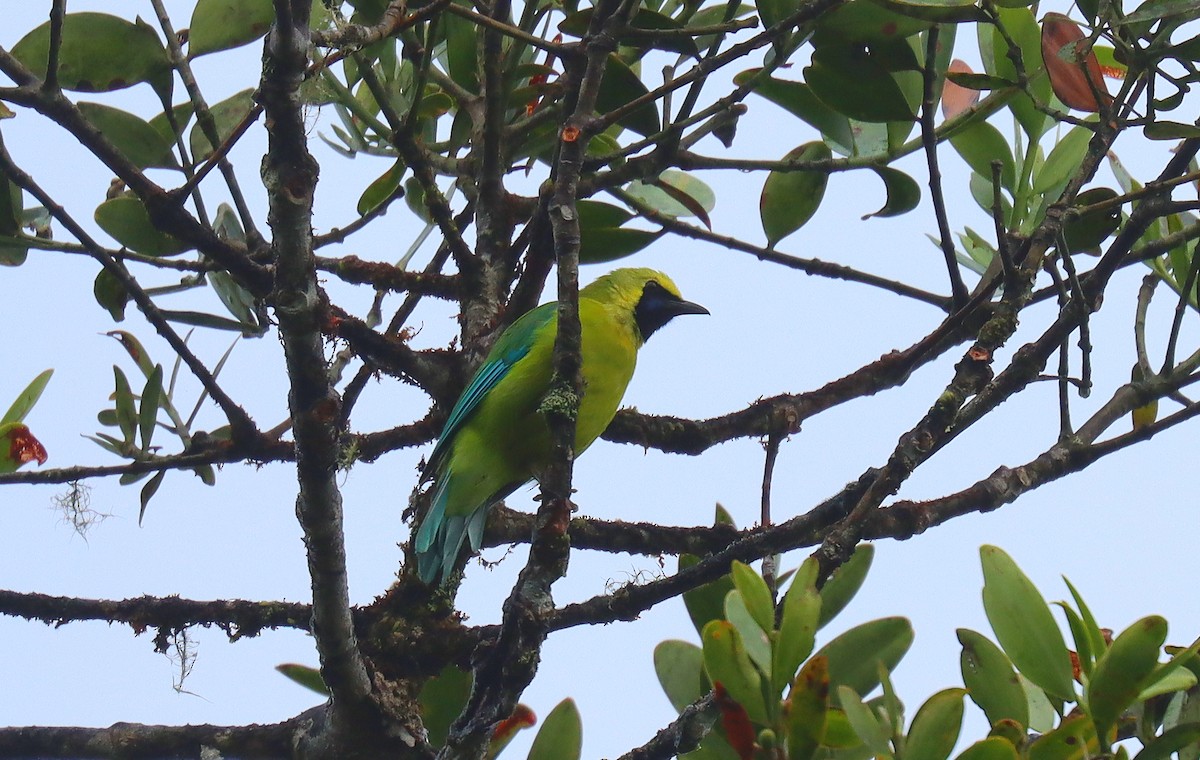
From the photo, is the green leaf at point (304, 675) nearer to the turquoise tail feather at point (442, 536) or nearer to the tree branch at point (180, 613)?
the tree branch at point (180, 613)

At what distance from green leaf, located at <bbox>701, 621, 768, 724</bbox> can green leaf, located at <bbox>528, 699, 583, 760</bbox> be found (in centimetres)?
83

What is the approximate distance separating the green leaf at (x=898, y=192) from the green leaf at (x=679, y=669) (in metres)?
1.48

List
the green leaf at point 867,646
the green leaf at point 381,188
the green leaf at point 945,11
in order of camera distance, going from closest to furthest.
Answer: the green leaf at point 867,646, the green leaf at point 945,11, the green leaf at point 381,188

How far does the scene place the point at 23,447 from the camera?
319 cm

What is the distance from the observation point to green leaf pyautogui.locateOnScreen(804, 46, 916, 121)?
279 cm

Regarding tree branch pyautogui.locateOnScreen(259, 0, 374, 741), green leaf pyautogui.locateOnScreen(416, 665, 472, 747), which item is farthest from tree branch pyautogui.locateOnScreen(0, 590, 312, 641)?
tree branch pyautogui.locateOnScreen(259, 0, 374, 741)

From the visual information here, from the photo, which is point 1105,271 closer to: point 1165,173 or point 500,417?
point 1165,173

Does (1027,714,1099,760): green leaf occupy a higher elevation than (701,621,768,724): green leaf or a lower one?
lower

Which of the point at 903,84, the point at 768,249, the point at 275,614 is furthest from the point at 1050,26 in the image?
the point at 275,614

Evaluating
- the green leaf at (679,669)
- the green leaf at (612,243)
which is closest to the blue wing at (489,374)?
the green leaf at (612,243)

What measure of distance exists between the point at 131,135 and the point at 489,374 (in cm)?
118

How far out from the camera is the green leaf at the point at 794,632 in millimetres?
1448

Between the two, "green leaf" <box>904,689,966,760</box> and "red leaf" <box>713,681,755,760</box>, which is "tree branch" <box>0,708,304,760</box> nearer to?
"red leaf" <box>713,681,755,760</box>

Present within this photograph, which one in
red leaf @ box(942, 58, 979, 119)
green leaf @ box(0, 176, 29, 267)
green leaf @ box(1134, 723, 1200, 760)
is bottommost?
green leaf @ box(1134, 723, 1200, 760)
